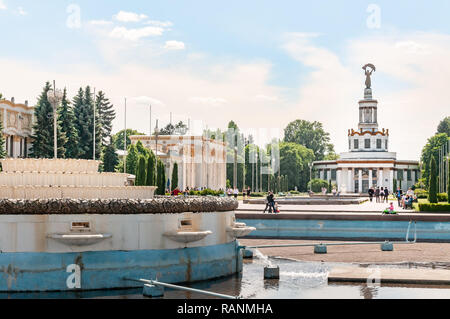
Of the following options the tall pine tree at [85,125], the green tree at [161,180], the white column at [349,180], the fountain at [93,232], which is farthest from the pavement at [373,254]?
the white column at [349,180]

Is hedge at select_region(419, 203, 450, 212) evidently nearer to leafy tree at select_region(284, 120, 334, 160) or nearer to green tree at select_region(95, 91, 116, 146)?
green tree at select_region(95, 91, 116, 146)

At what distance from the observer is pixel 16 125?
67.8 m

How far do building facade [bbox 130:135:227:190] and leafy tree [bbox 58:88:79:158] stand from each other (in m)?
20.4

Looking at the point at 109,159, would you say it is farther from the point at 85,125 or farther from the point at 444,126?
the point at 444,126

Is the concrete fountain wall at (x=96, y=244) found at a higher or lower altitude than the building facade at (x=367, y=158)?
lower

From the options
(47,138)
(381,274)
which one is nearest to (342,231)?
(381,274)

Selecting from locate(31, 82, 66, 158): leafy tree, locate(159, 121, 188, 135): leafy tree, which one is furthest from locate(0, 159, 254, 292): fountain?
locate(159, 121, 188, 135): leafy tree

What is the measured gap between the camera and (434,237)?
890 inches

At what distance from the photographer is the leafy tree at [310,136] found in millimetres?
154375

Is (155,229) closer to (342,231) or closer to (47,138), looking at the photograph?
(342,231)

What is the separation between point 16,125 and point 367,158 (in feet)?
218

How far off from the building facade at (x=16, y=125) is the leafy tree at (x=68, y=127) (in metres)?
6.04

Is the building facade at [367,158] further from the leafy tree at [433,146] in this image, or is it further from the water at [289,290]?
the water at [289,290]
